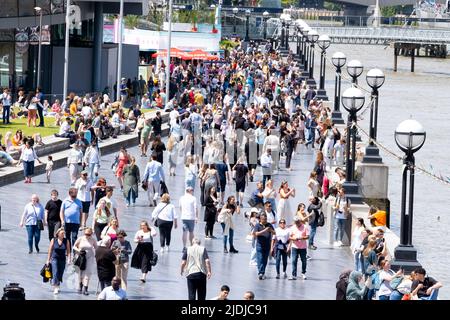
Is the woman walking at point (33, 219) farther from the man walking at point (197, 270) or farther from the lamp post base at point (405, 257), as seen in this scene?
the lamp post base at point (405, 257)

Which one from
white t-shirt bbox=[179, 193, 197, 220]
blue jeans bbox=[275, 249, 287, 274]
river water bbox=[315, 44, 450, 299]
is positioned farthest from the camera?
river water bbox=[315, 44, 450, 299]

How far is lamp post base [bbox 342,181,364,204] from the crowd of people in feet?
0.71

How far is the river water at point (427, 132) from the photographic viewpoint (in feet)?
95.4

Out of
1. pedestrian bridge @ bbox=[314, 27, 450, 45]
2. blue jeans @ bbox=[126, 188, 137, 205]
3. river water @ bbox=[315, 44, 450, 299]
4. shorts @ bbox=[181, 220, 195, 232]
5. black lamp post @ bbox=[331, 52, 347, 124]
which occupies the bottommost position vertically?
river water @ bbox=[315, 44, 450, 299]

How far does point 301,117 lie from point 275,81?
68.6 ft

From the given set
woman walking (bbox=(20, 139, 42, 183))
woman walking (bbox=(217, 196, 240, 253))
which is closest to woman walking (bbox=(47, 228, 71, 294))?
woman walking (bbox=(217, 196, 240, 253))

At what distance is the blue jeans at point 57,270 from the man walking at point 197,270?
1854mm

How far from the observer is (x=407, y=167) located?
17484mm

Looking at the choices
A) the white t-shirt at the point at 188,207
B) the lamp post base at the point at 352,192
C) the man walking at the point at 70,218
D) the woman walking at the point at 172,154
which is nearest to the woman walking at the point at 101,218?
the man walking at the point at 70,218

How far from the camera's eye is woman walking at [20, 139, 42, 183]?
28172mm

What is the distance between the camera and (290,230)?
1956 centimetres

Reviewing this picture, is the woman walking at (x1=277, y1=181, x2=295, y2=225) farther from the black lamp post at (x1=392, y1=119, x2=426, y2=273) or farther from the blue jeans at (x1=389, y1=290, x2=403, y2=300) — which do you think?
the blue jeans at (x1=389, y1=290, x2=403, y2=300)

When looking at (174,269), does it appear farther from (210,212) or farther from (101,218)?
(210,212)
